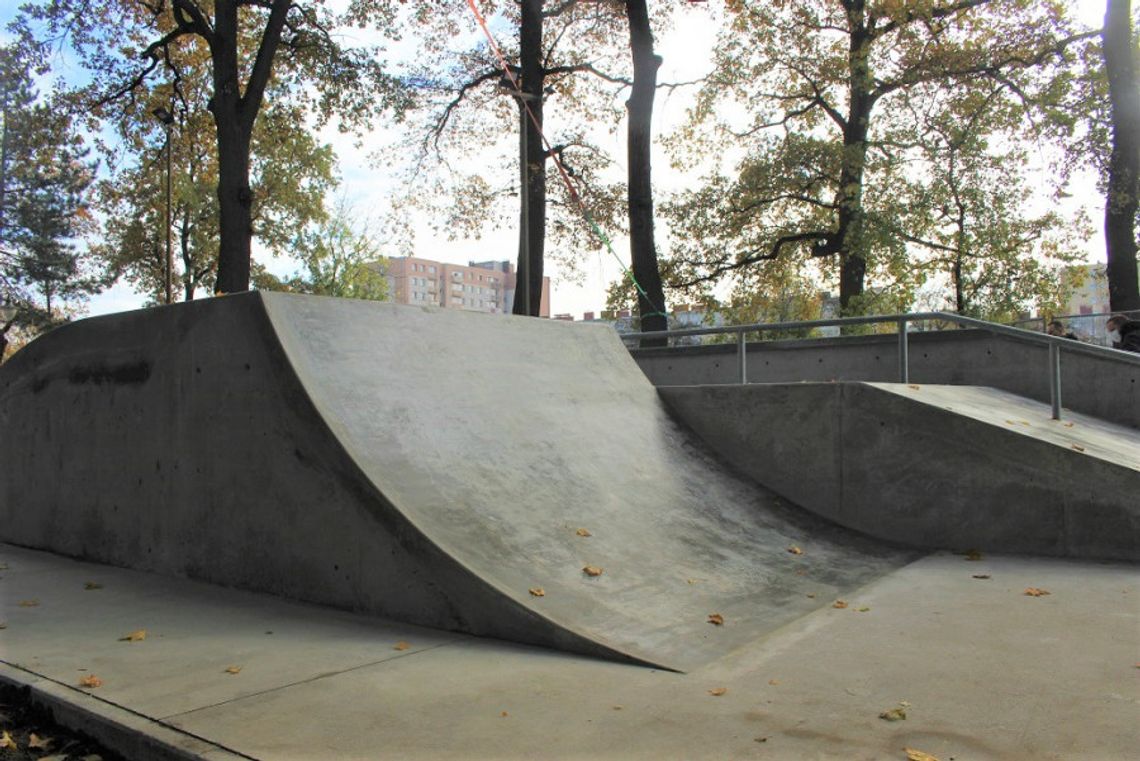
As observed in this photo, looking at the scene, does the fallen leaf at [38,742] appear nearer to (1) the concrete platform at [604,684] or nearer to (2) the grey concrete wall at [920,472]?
(1) the concrete platform at [604,684]

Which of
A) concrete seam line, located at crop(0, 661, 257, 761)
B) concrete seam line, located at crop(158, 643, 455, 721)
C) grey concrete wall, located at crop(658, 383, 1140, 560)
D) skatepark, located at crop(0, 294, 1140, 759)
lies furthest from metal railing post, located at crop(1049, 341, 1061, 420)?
concrete seam line, located at crop(0, 661, 257, 761)

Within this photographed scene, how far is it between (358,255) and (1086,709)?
43.9 m

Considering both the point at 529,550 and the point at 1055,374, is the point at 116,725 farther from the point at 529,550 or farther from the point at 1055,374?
the point at 1055,374

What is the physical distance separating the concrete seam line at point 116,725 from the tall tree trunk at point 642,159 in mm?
13024

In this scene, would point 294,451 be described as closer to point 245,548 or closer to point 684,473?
point 245,548

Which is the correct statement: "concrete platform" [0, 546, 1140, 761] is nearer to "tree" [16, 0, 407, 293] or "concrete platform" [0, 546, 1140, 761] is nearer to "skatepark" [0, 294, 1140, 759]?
"skatepark" [0, 294, 1140, 759]

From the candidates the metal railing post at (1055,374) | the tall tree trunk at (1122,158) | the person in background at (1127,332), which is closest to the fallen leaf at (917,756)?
the metal railing post at (1055,374)

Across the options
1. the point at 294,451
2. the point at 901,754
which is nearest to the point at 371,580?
the point at 294,451

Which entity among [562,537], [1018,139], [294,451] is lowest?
[562,537]

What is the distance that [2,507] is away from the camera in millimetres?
8766

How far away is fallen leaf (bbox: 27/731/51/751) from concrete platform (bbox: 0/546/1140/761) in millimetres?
150

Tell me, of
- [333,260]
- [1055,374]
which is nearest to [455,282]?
[333,260]

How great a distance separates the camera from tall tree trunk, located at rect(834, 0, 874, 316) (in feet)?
65.1

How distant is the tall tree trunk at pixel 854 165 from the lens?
1984 centimetres
